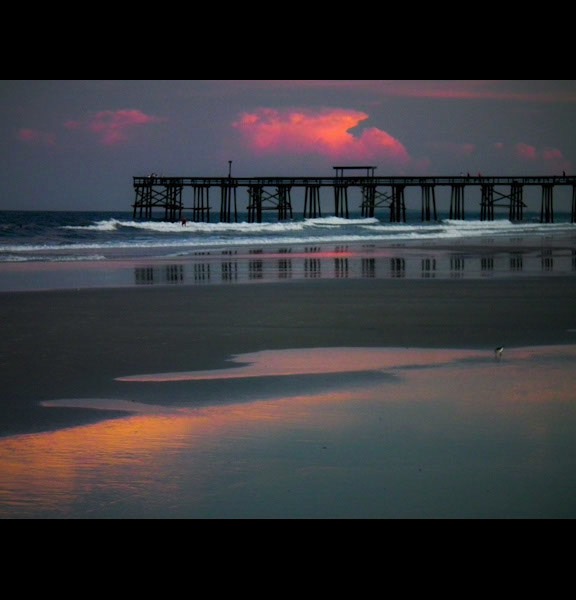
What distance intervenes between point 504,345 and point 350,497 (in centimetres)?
523

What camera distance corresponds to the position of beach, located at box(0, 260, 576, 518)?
481cm

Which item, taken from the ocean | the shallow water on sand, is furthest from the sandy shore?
the ocean

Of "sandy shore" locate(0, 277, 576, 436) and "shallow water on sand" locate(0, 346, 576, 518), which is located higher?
"sandy shore" locate(0, 277, 576, 436)

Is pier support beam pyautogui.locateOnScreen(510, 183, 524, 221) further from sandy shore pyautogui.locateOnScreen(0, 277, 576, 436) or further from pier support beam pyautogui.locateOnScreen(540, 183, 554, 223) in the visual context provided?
sandy shore pyautogui.locateOnScreen(0, 277, 576, 436)

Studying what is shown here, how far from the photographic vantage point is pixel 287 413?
6.64 metres

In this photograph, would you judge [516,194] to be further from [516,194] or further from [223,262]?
[223,262]

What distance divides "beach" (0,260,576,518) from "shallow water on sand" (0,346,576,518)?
0.02 metres

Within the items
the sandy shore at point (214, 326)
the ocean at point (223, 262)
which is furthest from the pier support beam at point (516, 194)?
the sandy shore at point (214, 326)

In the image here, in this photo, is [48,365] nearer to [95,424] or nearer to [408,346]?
[95,424]

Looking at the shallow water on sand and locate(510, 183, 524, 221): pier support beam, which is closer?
the shallow water on sand

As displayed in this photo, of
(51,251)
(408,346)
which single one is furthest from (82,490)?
(51,251)

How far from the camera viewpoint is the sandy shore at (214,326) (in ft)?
25.8
